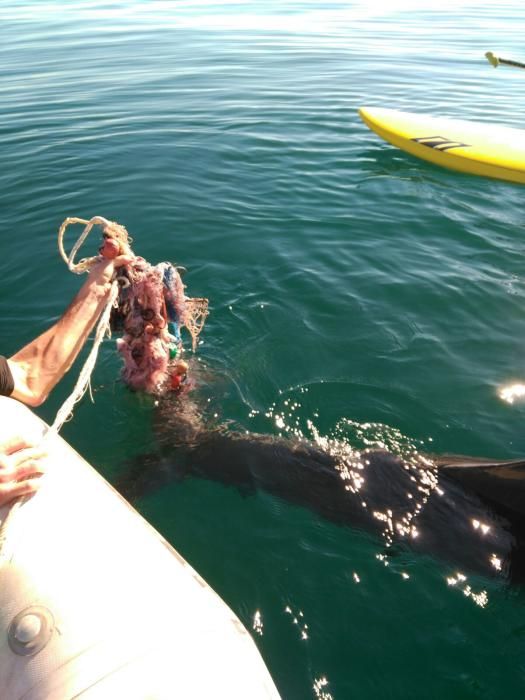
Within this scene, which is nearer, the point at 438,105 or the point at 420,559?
the point at 420,559

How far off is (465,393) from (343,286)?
7.35ft

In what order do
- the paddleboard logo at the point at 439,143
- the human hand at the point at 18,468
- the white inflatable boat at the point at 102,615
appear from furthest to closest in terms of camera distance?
the paddleboard logo at the point at 439,143, the human hand at the point at 18,468, the white inflatable boat at the point at 102,615

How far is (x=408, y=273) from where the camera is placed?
727 centimetres

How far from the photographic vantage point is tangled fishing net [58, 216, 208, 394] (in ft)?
13.5

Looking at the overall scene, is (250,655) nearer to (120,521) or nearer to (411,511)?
(120,521)

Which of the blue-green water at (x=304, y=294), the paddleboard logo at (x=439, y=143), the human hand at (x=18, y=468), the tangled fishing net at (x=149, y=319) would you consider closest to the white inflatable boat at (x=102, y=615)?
the human hand at (x=18, y=468)

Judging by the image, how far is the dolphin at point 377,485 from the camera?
356cm

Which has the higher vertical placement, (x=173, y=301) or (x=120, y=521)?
(x=173, y=301)

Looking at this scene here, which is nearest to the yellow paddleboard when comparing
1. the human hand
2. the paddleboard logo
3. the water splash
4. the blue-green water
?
the paddleboard logo

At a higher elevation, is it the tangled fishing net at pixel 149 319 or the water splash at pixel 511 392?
the tangled fishing net at pixel 149 319

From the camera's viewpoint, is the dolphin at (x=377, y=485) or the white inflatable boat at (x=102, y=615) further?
the dolphin at (x=377, y=485)

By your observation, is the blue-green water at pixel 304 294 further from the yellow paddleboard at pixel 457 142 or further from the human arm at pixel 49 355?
the human arm at pixel 49 355

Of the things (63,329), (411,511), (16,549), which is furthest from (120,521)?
(411,511)

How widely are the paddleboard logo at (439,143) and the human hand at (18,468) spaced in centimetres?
982
